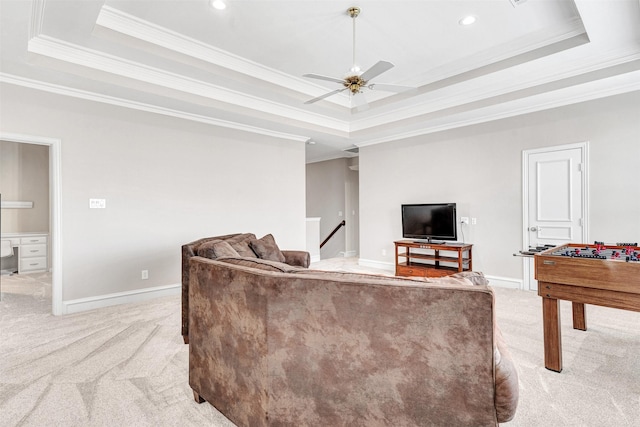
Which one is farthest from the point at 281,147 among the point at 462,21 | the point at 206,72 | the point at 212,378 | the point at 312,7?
the point at 212,378

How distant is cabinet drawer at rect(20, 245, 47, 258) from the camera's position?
5738 mm

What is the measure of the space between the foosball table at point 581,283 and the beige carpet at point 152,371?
1.05 ft

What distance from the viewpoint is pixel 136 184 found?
418 cm

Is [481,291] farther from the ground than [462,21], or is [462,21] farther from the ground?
[462,21]

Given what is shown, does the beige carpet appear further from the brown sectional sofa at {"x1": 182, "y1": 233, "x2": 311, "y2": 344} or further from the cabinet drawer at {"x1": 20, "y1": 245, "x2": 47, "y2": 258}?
the cabinet drawer at {"x1": 20, "y1": 245, "x2": 47, "y2": 258}

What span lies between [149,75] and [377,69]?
2.67 m

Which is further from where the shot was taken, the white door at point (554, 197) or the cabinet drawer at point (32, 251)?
the cabinet drawer at point (32, 251)

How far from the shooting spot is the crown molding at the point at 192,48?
10.1 feet

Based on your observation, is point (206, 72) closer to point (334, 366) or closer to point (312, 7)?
point (312, 7)

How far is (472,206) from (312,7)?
12.2 ft

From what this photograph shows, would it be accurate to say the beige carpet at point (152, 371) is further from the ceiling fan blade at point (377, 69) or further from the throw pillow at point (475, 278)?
the ceiling fan blade at point (377, 69)

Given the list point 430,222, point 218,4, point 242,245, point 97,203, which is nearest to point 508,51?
point 430,222

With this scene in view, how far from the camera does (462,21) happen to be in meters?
3.19

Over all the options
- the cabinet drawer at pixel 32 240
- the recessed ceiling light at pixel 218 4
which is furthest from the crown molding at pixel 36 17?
the cabinet drawer at pixel 32 240
